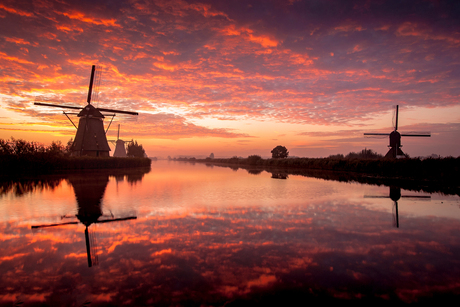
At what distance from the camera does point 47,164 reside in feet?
92.9

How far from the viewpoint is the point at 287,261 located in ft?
15.9

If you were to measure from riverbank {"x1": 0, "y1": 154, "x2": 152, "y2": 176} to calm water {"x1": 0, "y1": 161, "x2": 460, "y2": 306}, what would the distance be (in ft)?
66.2

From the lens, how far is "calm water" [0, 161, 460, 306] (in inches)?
147

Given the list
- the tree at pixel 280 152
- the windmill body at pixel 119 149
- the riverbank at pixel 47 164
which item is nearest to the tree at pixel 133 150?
the windmill body at pixel 119 149

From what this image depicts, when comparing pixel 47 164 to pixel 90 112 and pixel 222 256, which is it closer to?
pixel 90 112

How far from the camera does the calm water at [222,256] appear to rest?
3736 mm

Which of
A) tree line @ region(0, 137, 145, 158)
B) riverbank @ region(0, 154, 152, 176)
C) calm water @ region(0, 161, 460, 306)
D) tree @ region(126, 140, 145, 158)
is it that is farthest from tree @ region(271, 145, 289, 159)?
calm water @ region(0, 161, 460, 306)

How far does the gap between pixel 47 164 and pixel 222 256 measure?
102 ft

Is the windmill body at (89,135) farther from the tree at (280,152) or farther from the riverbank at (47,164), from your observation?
the tree at (280,152)

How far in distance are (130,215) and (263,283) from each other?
235 inches

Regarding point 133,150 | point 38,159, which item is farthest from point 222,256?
point 133,150

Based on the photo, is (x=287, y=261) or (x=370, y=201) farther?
(x=370, y=201)

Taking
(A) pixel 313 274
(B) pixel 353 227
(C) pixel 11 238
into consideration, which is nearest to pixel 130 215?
(C) pixel 11 238

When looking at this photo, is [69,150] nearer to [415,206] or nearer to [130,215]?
[130,215]
